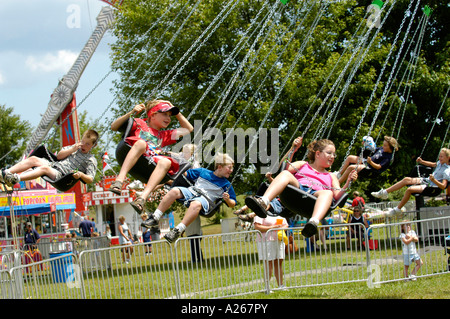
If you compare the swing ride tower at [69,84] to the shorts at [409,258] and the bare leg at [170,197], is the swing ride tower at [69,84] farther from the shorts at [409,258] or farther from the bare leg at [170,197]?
the shorts at [409,258]

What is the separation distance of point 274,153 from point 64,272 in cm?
1108

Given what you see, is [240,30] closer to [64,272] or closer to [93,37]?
[93,37]

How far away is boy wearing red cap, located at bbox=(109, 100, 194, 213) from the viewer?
734cm

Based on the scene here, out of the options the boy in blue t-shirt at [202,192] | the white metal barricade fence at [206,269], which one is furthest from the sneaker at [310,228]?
the white metal barricade fence at [206,269]

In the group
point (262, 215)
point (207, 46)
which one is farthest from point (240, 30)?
point (262, 215)

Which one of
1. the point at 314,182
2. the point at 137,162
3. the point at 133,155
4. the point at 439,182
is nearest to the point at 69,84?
Answer: the point at 439,182

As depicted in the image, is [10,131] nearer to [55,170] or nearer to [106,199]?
[106,199]

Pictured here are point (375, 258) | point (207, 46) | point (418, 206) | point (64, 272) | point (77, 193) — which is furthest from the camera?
point (77, 193)

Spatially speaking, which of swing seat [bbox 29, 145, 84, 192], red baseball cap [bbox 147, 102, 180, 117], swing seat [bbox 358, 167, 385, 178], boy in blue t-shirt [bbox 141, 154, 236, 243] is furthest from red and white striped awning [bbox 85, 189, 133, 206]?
red baseball cap [bbox 147, 102, 180, 117]

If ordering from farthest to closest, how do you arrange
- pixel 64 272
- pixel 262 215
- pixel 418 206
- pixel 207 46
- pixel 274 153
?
pixel 207 46 < pixel 274 153 < pixel 418 206 < pixel 64 272 < pixel 262 215

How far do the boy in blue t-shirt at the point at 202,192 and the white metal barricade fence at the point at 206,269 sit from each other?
1366 millimetres

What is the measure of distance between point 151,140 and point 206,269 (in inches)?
110

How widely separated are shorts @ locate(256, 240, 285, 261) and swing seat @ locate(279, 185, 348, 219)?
2.90 metres

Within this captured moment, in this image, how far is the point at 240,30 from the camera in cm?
2125
